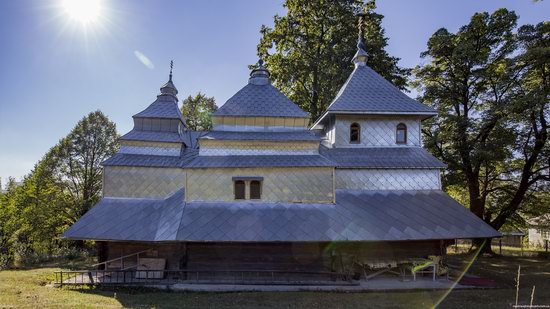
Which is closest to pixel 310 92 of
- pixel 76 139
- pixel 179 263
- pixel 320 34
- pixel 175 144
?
pixel 320 34

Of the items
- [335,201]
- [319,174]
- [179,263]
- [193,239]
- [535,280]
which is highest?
[319,174]

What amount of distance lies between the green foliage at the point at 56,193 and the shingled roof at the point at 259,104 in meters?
18.4

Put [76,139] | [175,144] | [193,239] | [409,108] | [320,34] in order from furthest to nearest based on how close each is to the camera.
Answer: [76,139], [320,34], [175,144], [409,108], [193,239]

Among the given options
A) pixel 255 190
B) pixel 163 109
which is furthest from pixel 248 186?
pixel 163 109

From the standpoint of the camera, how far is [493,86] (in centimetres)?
2316

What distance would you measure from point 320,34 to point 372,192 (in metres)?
16.0

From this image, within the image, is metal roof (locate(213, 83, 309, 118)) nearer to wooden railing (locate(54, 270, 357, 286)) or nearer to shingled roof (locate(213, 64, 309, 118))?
shingled roof (locate(213, 64, 309, 118))

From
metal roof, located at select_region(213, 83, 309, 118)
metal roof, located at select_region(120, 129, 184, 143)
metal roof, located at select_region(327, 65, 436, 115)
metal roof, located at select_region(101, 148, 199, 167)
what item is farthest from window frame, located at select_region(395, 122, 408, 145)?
metal roof, located at select_region(120, 129, 184, 143)

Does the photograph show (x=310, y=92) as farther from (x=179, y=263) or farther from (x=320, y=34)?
(x=179, y=263)

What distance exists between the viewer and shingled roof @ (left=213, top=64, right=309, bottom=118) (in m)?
15.3

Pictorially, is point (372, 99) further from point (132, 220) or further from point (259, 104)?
point (132, 220)

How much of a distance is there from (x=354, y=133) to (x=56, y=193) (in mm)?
26548

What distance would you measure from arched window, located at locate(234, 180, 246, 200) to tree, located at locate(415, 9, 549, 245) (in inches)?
618

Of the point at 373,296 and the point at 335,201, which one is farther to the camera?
the point at 335,201
